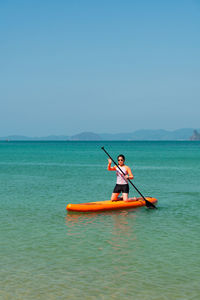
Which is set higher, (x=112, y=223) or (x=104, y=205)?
(x=104, y=205)

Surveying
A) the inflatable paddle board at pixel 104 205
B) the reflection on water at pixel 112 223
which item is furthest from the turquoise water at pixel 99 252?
the inflatable paddle board at pixel 104 205

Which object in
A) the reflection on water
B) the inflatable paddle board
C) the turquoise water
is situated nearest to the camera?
the turquoise water

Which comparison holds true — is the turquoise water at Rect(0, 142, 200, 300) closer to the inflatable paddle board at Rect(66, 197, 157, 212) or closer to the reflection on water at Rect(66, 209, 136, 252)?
the reflection on water at Rect(66, 209, 136, 252)

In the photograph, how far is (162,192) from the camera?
70.0 ft

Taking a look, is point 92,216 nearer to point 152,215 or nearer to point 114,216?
point 114,216

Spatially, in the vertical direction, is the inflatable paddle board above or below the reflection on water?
above

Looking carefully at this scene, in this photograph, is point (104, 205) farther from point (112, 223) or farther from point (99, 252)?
point (99, 252)

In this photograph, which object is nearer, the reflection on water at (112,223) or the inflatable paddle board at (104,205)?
the reflection on water at (112,223)

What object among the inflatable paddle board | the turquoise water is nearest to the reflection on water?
the turquoise water

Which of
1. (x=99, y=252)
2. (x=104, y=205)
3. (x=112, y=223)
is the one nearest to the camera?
(x=99, y=252)

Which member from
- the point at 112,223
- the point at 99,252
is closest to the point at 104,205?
the point at 112,223

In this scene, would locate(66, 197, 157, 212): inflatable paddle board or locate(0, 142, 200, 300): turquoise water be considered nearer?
locate(0, 142, 200, 300): turquoise water

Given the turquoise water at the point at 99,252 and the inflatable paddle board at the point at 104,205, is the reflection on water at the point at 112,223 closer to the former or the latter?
the turquoise water at the point at 99,252

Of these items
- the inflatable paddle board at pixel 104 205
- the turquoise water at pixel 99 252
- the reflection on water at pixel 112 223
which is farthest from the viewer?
the inflatable paddle board at pixel 104 205
